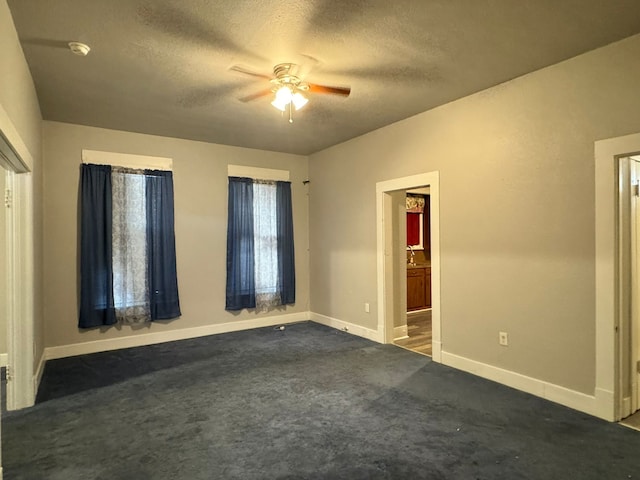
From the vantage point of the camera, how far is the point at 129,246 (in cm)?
470

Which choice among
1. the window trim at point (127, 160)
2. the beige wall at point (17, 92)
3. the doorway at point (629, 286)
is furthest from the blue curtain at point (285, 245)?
the doorway at point (629, 286)

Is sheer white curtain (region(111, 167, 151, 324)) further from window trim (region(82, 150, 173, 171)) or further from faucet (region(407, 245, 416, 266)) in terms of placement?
faucet (region(407, 245, 416, 266))

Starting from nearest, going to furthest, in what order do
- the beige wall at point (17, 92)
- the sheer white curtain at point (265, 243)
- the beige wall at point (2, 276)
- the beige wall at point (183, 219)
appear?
the beige wall at point (17, 92), the beige wall at point (2, 276), the beige wall at point (183, 219), the sheer white curtain at point (265, 243)

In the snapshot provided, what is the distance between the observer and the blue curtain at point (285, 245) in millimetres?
5828

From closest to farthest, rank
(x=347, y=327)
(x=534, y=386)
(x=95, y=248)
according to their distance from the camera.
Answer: (x=534, y=386) → (x=95, y=248) → (x=347, y=327)

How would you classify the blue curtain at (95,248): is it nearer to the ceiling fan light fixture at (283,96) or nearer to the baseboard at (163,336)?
the baseboard at (163,336)

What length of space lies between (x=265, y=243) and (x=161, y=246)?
1.47 m

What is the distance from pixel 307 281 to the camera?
6.20m

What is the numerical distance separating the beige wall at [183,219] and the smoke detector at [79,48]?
6.91ft

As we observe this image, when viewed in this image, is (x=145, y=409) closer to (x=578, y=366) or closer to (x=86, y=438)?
(x=86, y=438)

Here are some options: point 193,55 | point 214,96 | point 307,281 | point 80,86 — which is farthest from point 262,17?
point 307,281

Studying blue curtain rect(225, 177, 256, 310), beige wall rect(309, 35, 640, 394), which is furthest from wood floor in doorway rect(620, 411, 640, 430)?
blue curtain rect(225, 177, 256, 310)

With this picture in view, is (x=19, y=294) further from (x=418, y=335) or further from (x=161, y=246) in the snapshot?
(x=418, y=335)

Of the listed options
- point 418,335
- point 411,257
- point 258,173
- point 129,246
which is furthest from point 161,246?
point 411,257
